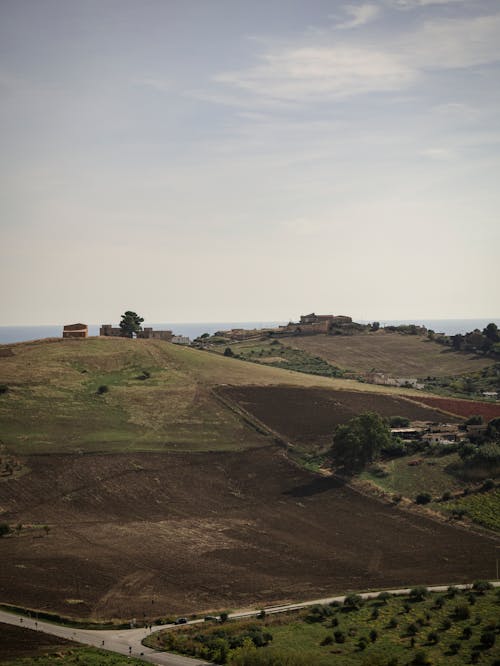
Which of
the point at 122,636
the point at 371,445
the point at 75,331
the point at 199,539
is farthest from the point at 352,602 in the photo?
the point at 75,331

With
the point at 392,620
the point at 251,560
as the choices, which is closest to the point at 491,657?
the point at 392,620

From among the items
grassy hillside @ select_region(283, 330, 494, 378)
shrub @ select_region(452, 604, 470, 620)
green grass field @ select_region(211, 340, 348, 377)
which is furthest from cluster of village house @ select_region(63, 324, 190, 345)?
shrub @ select_region(452, 604, 470, 620)

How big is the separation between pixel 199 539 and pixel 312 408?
43120 millimetres

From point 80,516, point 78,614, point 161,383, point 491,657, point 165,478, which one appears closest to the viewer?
point 491,657

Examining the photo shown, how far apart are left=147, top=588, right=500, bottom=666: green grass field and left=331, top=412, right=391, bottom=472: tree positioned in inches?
1407

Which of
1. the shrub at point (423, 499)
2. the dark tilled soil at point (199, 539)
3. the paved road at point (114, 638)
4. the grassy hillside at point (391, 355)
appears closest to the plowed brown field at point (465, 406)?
the shrub at point (423, 499)

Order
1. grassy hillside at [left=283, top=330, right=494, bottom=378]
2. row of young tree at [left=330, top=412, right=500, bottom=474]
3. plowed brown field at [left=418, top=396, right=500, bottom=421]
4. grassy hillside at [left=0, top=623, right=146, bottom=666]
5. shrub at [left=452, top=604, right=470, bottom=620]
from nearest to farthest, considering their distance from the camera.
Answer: grassy hillside at [left=0, top=623, right=146, bottom=666]
shrub at [left=452, top=604, right=470, bottom=620]
row of young tree at [left=330, top=412, right=500, bottom=474]
plowed brown field at [left=418, top=396, right=500, bottom=421]
grassy hillside at [left=283, top=330, right=494, bottom=378]

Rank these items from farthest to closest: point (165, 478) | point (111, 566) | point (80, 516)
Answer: point (165, 478)
point (80, 516)
point (111, 566)

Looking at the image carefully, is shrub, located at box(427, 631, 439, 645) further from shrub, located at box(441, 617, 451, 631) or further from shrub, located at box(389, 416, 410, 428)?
shrub, located at box(389, 416, 410, 428)

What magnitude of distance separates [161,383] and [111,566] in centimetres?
5427

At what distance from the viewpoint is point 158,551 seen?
71562 millimetres

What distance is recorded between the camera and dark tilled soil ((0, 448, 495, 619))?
6288cm

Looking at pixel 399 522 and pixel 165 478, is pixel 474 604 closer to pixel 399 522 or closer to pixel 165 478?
pixel 399 522

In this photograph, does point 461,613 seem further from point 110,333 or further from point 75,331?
point 110,333
